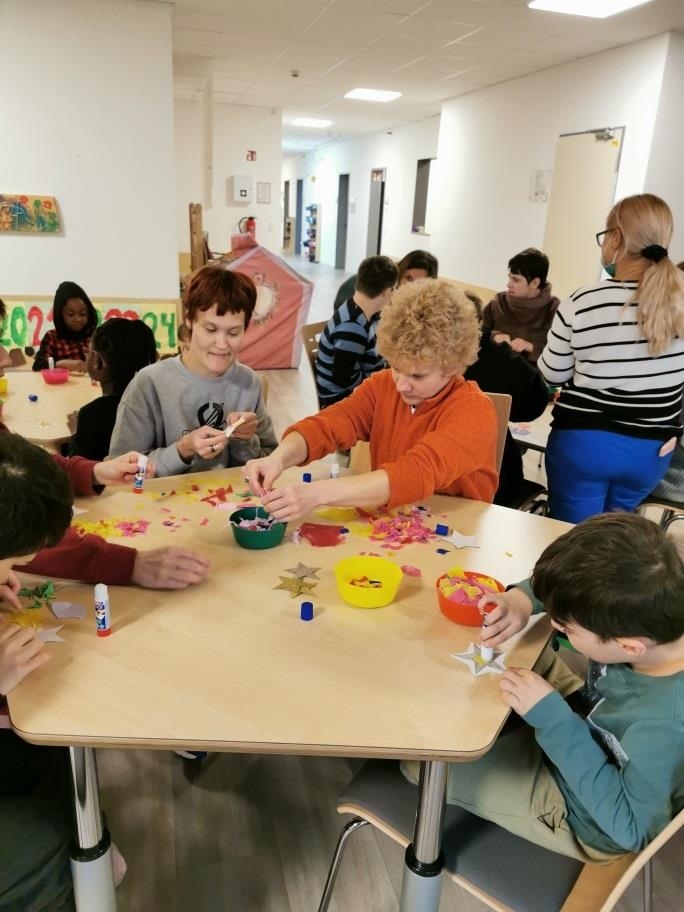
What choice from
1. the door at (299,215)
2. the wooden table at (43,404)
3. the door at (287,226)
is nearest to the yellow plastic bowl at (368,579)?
the wooden table at (43,404)

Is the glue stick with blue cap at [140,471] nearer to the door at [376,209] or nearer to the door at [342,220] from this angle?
the door at [376,209]

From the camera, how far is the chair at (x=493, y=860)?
1.05m

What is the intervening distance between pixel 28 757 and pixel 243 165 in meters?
9.35

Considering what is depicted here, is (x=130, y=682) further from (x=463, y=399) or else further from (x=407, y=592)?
(x=463, y=399)

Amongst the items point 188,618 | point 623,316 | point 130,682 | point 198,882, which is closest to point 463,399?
point 623,316

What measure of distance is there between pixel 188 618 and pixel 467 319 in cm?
99

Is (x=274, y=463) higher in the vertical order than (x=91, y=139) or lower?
lower

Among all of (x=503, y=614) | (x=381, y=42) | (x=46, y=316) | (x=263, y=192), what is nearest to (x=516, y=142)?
(x=381, y=42)

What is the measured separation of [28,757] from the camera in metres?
1.30

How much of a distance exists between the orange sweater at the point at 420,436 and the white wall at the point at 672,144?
13.7ft

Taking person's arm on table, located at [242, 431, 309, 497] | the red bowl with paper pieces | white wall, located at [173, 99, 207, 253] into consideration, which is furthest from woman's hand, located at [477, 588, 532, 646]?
white wall, located at [173, 99, 207, 253]

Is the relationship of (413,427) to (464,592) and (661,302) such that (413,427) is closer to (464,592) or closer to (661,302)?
(464,592)

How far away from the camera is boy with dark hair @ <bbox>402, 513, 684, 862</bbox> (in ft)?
3.18

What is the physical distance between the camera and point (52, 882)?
1.16 meters
